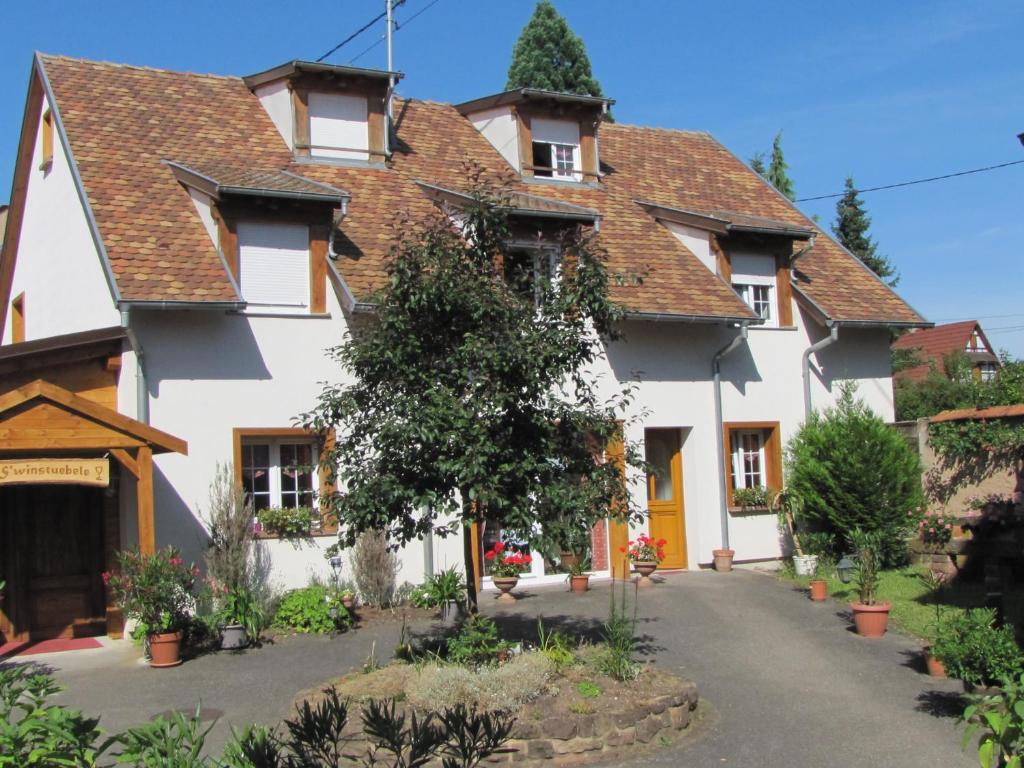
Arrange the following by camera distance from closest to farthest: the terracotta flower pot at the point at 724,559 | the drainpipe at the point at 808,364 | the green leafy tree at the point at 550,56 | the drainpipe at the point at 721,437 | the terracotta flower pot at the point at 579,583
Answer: the terracotta flower pot at the point at 579,583 → the terracotta flower pot at the point at 724,559 → the drainpipe at the point at 721,437 → the drainpipe at the point at 808,364 → the green leafy tree at the point at 550,56

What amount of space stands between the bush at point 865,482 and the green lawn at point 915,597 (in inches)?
27.1

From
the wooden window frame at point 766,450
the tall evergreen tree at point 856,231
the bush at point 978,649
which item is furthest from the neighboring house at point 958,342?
the bush at point 978,649

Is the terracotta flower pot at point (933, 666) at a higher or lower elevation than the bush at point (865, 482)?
lower

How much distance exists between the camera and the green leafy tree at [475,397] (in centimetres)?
870

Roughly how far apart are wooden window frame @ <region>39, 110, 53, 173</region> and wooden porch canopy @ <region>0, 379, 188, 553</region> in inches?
232

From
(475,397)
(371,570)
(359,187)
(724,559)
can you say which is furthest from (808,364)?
(475,397)

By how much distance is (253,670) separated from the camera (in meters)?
11.1

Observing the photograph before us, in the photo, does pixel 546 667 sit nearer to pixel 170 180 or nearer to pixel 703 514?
pixel 703 514

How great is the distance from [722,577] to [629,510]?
7080mm

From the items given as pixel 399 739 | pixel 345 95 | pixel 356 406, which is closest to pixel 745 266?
pixel 345 95

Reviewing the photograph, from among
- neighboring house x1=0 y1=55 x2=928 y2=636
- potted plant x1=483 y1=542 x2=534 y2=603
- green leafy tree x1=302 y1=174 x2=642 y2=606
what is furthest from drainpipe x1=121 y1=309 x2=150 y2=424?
potted plant x1=483 y1=542 x2=534 y2=603

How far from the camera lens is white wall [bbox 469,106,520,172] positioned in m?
18.5

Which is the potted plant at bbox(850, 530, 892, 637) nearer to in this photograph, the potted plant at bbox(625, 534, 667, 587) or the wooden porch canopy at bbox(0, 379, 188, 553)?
the potted plant at bbox(625, 534, 667, 587)

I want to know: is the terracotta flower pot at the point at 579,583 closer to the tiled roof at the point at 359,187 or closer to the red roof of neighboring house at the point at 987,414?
the tiled roof at the point at 359,187
